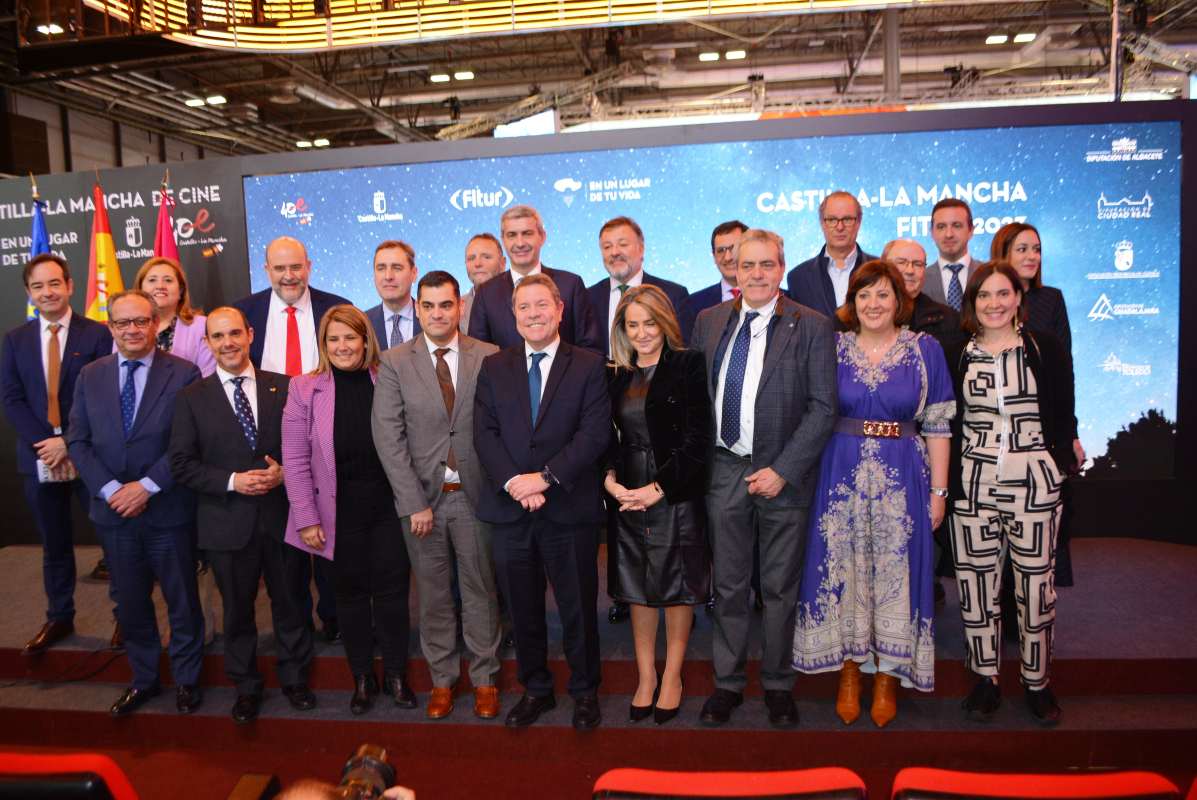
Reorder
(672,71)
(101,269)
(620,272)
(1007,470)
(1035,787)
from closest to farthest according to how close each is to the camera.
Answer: (1035,787)
(1007,470)
(620,272)
(101,269)
(672,71)

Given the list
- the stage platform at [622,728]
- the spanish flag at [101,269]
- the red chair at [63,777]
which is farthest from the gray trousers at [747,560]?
the spanish flag at [101,269]

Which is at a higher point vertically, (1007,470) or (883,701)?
(1007,470)

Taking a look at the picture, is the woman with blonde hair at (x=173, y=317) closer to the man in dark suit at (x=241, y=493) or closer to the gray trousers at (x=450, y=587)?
the man in dark suit at (x=241, y=493)

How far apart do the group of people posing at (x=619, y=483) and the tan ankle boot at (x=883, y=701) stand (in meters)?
0.01

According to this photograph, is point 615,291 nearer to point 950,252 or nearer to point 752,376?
point 752,376

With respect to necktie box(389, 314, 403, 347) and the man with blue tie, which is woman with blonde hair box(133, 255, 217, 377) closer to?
necktie box(389, 314, 403, 347)

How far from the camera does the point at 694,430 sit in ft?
9.27

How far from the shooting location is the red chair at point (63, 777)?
4.08ft

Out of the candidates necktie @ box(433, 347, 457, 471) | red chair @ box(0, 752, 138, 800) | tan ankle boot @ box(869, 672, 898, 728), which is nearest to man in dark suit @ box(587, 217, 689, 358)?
necktie @ box(433, 347, 457, 471)

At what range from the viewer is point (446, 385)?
3.11m

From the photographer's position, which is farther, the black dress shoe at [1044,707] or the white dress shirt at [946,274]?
the white dress shirt at [946,274]

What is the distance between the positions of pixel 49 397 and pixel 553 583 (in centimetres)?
288

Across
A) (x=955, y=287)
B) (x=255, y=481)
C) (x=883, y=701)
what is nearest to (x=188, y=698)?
(x=255, y=481)

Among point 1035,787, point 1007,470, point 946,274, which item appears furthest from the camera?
point 946,274
